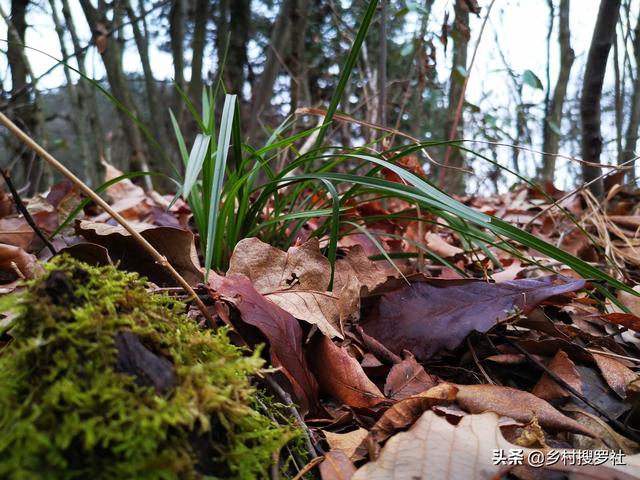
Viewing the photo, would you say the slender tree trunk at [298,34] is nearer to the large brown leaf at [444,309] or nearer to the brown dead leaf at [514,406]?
the large brown leaf at [444,309]

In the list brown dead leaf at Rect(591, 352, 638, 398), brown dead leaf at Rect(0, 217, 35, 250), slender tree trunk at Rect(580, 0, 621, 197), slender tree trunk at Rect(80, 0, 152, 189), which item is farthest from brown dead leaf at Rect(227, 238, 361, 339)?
slender tree trunk at Rect(80, 0, 152, 189)

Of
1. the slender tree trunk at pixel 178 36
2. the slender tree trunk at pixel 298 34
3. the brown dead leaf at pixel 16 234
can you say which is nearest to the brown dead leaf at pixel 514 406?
the brown dead leaf at pixel 16 234

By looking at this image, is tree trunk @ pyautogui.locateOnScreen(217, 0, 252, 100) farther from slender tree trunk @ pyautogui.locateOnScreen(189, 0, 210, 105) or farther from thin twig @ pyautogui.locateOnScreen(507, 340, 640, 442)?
thin twig @ pyautogui.locateOnScreen(507, 340, 640, 442)

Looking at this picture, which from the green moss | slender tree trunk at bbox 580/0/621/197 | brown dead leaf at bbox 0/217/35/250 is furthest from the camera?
slender tree trunk at bbox 580/0/621/197

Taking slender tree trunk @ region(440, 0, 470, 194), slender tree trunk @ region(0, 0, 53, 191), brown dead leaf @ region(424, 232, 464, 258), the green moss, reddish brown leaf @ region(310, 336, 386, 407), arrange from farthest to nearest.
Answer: slender tree trunk @ region(0, 0, 53, 191)
slender tree trunk @ region(440, 0, 470, 194)
brown dead leaf @ region(424, 232, 464, 258)
reddish brown leaf @ region(310, 336, 386, 407)
the green moss

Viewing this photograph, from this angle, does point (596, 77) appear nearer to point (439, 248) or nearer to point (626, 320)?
point (439, 248)

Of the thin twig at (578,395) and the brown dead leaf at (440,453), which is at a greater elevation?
the brown dead leaf at (440,453)
